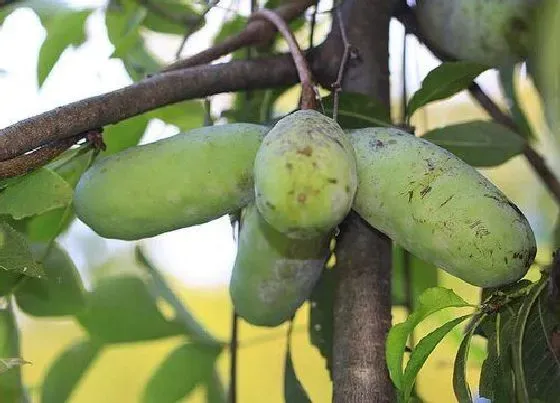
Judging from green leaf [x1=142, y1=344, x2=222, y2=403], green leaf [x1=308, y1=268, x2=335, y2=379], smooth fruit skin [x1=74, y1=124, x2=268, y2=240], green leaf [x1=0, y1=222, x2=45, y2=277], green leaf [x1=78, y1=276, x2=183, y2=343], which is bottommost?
green leaf [x1=142, y1=344, x2=222, y2=403]

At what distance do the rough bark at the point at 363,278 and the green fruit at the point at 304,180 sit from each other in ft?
0.42

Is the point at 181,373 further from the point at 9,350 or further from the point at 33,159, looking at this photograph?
the point at 33,159

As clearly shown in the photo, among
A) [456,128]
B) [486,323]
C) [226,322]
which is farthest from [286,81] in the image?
[226,322]

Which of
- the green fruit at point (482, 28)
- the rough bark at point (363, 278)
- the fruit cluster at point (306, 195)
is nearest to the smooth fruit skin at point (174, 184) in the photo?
the fruit cluster at point (306, 195)

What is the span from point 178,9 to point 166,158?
0.41 meters

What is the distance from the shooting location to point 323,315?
0.70 meters

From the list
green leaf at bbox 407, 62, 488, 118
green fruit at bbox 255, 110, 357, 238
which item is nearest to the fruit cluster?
green fruit at bbox 255, 110, 357, 238

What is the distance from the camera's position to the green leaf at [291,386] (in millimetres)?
641

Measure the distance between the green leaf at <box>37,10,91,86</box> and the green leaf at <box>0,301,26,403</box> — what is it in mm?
208

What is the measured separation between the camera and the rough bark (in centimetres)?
53

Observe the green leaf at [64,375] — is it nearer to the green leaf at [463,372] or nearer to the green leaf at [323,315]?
the green leaf at [323,315]

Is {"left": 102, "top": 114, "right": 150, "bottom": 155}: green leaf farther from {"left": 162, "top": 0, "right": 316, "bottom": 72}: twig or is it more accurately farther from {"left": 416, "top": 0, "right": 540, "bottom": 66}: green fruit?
{"left": 416, "top": 0, "right": 540, "bottom": 66}: green fruit

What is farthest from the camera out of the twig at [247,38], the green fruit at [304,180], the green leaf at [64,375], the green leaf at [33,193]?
the green leaf at [64,375]

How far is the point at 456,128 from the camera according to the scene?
27.3 inches
